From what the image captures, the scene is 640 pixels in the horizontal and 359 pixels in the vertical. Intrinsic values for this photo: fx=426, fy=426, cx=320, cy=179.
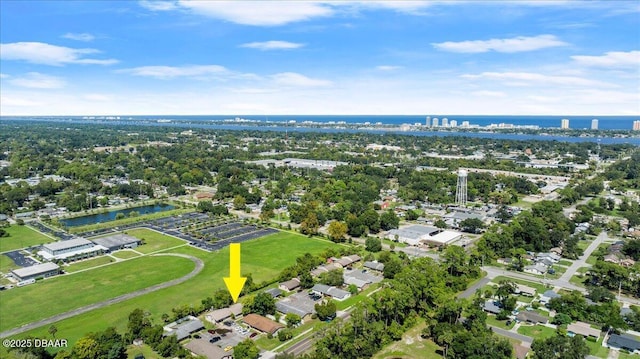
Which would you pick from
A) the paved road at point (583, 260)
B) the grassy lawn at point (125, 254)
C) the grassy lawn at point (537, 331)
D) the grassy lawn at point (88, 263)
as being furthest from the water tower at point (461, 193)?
the grassy lawn at point (88, 263)

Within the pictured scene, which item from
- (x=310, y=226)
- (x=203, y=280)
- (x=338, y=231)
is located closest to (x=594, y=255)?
(x=338, y=231)

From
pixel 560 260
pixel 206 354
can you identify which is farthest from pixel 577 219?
pixel 206 354

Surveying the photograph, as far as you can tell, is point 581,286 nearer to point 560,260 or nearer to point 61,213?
point 560,260

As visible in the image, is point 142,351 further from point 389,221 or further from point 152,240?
point 389,221

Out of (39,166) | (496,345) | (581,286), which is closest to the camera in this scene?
(496,345)

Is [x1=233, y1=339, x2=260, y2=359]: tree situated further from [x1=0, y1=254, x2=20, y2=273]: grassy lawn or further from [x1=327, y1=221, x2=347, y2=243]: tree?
[x1=0, y1=254, x2=20, y2=273]: grassy lawn

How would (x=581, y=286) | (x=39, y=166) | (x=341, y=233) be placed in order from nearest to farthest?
A: (x=581, y=286) < (x=341, y=233) < (x=39, y=166)

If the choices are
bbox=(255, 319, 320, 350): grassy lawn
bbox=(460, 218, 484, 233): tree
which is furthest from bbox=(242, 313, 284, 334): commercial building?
bbox=(460, 218, 484, 233): tree

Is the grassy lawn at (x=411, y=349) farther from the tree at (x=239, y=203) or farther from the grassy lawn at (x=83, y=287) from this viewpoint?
the tree at (x=239, y=203)

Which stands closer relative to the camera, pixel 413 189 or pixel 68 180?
pixel 413 189
